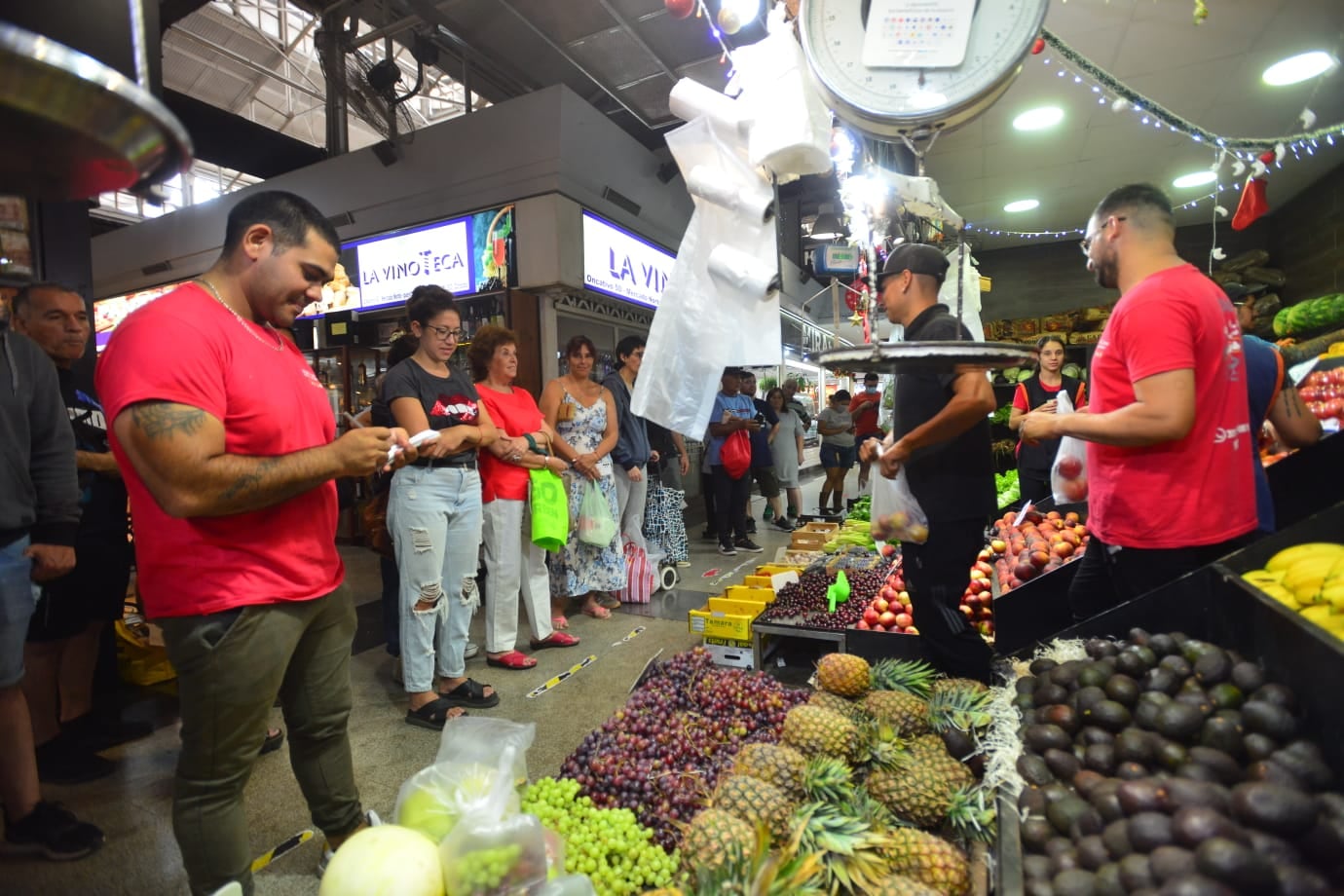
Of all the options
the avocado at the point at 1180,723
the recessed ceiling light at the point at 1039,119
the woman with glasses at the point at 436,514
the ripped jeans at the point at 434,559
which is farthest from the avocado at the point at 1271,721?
the recessed ceiling light at the point at 1039,119

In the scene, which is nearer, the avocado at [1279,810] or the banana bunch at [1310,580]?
the avocado at [1279,810]

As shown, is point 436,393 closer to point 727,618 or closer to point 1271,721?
point 727,618

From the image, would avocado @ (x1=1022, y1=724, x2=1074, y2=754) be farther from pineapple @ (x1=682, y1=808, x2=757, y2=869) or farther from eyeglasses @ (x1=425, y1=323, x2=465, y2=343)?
eyeglasses @ (x1=425, y1=323, x2=465, y2=343)

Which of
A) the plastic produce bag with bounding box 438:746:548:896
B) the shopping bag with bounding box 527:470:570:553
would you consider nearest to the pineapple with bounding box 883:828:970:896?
the plastic produce bag with bounding box 438:746:548:896

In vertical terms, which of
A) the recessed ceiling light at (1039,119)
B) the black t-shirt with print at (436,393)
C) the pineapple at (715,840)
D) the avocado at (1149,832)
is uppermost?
the recessed ceiling light at (1039,119)

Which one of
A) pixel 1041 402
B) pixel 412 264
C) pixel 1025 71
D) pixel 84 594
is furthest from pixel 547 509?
pixel 1025 71

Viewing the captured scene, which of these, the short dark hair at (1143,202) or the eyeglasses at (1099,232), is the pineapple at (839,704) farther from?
the short dark hair at (1143,202)

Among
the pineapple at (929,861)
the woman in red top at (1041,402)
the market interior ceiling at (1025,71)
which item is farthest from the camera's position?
the woman in red top at (1041,402)

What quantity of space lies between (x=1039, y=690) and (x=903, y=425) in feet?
3.22

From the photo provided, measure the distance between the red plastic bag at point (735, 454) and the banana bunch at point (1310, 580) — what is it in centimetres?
487

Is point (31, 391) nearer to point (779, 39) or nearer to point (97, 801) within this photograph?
point (97, 801)

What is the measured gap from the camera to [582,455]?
4184 mm

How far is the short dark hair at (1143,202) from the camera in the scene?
73.7 inches

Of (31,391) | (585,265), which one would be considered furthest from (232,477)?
(585,265)
